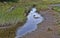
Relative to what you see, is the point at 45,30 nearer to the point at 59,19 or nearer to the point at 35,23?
the point at 35,23

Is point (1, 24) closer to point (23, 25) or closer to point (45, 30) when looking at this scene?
point (23, 25)

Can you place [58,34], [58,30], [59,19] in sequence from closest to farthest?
[58,34]
[58,30]
[59,19]

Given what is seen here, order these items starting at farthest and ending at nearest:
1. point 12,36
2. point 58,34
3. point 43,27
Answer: point 43,27, point 58,34, point 12,36

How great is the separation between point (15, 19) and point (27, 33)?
2685 mm

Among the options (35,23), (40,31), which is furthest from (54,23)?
(40,31)

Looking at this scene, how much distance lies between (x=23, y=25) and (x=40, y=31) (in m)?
1.64

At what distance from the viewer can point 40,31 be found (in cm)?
1182

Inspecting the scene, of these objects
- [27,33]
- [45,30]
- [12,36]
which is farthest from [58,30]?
[12,36]

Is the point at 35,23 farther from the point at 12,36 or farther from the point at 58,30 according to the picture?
the point at 12,36

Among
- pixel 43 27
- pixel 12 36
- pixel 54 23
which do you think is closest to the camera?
pixel 12 36

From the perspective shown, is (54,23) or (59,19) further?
(59,19)

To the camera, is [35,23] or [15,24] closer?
[15,24]

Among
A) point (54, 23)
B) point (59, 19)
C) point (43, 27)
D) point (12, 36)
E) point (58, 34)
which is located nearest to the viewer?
point (12, 36)

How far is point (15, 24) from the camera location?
12609mm
